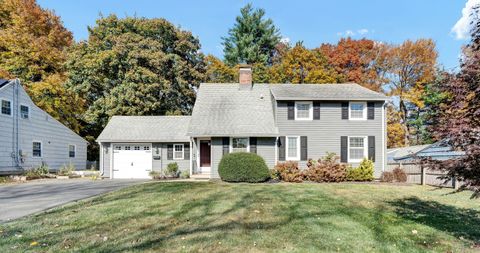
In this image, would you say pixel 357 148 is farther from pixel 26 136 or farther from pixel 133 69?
pixel 26 136

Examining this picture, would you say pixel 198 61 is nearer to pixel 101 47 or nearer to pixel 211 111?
pixel 101 47

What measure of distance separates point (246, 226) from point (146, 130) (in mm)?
17840

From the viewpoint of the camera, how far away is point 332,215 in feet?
26.9

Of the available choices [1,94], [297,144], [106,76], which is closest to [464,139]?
[297,144]

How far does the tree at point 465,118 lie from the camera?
220 inches

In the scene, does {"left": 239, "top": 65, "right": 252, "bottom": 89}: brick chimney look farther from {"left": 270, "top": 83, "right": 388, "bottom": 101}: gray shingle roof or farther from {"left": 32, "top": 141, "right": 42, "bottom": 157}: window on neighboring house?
{"left": 32, "top": 141, "right": 42, "bottom": 157}: window on neighboring house

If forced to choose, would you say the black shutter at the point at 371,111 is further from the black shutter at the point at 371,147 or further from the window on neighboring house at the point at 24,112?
the window on neighboring house at the point at 24,112

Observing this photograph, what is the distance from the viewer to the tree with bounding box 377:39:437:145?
3516 centimetres

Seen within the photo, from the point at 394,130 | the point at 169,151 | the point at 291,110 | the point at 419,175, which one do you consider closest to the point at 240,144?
the point at 291,110

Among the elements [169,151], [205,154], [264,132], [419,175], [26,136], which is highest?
[264,132]

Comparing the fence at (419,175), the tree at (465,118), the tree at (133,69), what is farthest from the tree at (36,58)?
the tree at (465,118)

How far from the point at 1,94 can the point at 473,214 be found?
24.3 meters

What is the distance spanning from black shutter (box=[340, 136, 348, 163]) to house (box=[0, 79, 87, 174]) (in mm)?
19595

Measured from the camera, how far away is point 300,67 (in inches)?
1400
